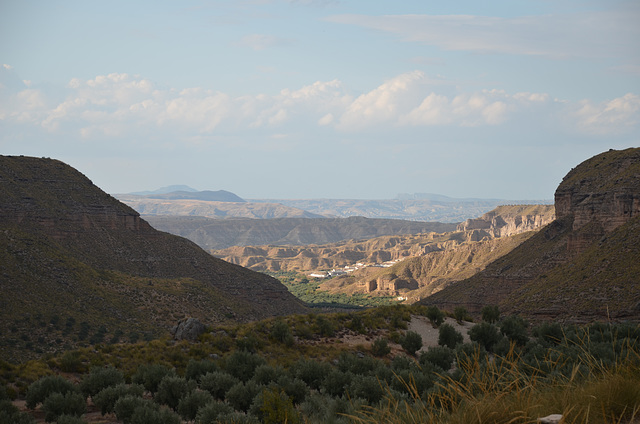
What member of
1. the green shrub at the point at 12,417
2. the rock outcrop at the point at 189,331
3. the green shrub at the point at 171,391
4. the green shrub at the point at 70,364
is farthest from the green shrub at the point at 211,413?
the rock outcrop at the point at 189,331

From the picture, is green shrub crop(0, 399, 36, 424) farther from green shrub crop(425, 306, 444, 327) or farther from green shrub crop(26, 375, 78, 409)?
green shrub crop(425, 306, 444, 327)

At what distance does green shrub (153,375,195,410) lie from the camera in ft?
62.3

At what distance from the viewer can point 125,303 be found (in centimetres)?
5484

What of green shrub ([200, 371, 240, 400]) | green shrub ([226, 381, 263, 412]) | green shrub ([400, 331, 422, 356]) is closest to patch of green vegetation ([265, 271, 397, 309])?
green shrub ([400, 331, 422, 356])

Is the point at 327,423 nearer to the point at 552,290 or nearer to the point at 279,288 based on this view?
the point at 552,290

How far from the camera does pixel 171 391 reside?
62.7ft

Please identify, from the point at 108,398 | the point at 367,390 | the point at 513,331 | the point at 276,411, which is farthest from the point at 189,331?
the point at 276,411

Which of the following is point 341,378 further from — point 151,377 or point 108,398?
point 108,398

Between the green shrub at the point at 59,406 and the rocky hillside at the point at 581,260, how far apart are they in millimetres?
39133

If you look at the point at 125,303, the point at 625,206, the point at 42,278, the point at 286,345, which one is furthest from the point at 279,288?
the point at 286,345

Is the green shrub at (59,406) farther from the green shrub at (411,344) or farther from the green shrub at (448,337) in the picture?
the green shrub at (448,337)

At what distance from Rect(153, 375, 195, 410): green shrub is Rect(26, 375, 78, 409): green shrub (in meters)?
2.99

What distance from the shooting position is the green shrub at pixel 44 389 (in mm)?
18484

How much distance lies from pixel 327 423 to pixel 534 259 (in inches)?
2467
